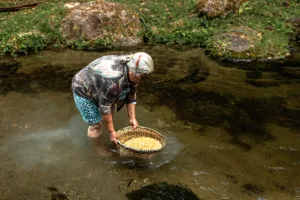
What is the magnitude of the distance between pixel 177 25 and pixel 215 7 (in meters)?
1.71

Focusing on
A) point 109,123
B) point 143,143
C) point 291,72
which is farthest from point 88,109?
point 291,72

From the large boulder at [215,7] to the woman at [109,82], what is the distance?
806 cm

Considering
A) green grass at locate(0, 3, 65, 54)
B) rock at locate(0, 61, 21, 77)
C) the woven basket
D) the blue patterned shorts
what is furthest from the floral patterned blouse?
green grass at locate(0, 3, 65, 54)

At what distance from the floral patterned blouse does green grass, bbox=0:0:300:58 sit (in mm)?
5804

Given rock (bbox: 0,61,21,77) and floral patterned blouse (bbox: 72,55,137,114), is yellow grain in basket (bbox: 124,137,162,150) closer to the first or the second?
floral patterned blouse (bbox: 72,55,137,114)

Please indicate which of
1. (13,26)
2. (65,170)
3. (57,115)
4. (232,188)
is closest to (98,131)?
(65,170)

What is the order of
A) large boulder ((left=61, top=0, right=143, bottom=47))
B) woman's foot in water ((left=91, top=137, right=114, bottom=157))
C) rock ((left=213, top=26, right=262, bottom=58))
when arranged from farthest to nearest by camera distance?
Answer: 1. large boulder ((left=61, top=0, right=143, bottom=47))
2. rock ((left=213, top=26, right=262, bottom=58))
3. woman's foot in water ((left=91, top=137, right=114, bottom=157))

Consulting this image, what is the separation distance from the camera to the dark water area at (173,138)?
3957 millimetres

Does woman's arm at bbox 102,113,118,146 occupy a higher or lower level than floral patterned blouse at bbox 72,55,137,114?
lower

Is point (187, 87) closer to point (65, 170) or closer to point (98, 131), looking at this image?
point (98, 131)

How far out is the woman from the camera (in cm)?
353

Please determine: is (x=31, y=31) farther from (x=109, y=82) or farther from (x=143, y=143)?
(x=109, y=82)

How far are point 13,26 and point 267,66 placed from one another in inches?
334

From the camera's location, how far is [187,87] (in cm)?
698
